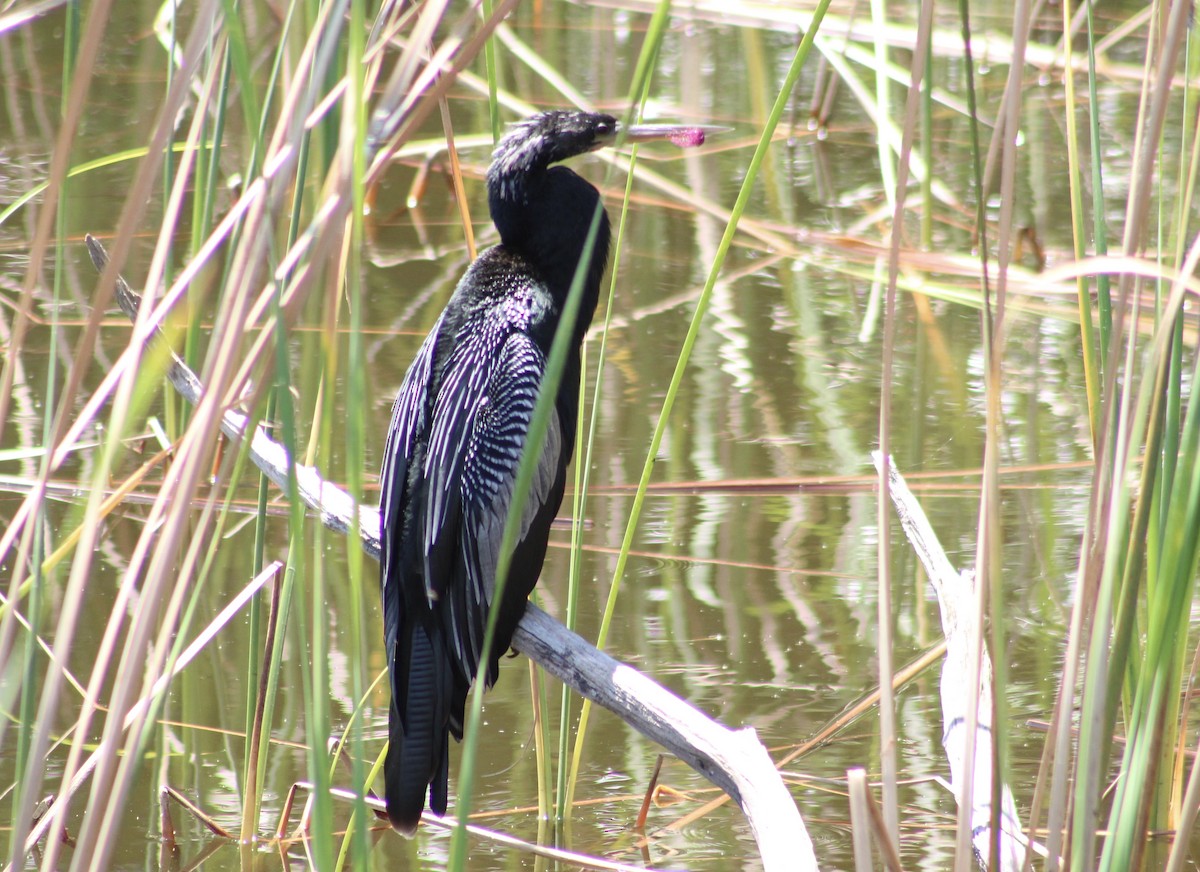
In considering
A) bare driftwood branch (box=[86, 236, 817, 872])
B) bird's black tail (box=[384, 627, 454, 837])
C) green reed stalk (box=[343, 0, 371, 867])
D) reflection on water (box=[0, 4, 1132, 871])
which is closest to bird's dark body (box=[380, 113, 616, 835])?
bird's black tail (box=[384, 627, 454, 837])

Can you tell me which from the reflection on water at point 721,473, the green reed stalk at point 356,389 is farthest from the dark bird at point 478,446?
the green reed stalk at point 356,389

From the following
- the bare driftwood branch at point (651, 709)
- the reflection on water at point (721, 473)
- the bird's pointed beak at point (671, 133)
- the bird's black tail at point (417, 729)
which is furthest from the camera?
the reflection on water at point (721, 473)

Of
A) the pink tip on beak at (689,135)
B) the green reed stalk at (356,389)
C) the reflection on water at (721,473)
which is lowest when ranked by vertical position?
the reflection on water at (721,473)

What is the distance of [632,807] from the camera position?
275 centimetres

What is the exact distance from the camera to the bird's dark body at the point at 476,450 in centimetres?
218

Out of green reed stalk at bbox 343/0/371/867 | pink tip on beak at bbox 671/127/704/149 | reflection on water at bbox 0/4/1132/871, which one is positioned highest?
pink tip on beak at bbox 671/127/704/149

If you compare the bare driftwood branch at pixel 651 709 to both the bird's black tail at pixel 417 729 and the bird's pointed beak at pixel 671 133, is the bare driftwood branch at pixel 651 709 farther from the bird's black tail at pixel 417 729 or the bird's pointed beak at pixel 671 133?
the bird's pointed beak at pixel 671 133

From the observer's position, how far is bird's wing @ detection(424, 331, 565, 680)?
7.28 feet

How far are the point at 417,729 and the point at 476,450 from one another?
485 millimetres

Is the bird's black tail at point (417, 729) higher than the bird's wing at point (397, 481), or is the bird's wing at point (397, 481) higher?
the bird's wing at point (397, 481)

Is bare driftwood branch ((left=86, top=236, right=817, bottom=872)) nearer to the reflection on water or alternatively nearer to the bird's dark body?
the bird's dark body

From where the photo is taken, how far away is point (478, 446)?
235 centimetres

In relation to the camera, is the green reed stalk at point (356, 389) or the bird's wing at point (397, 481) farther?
the bird's wing at point (397, 481)

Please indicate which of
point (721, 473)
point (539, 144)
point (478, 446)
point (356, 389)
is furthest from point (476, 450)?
point (721, 473)
